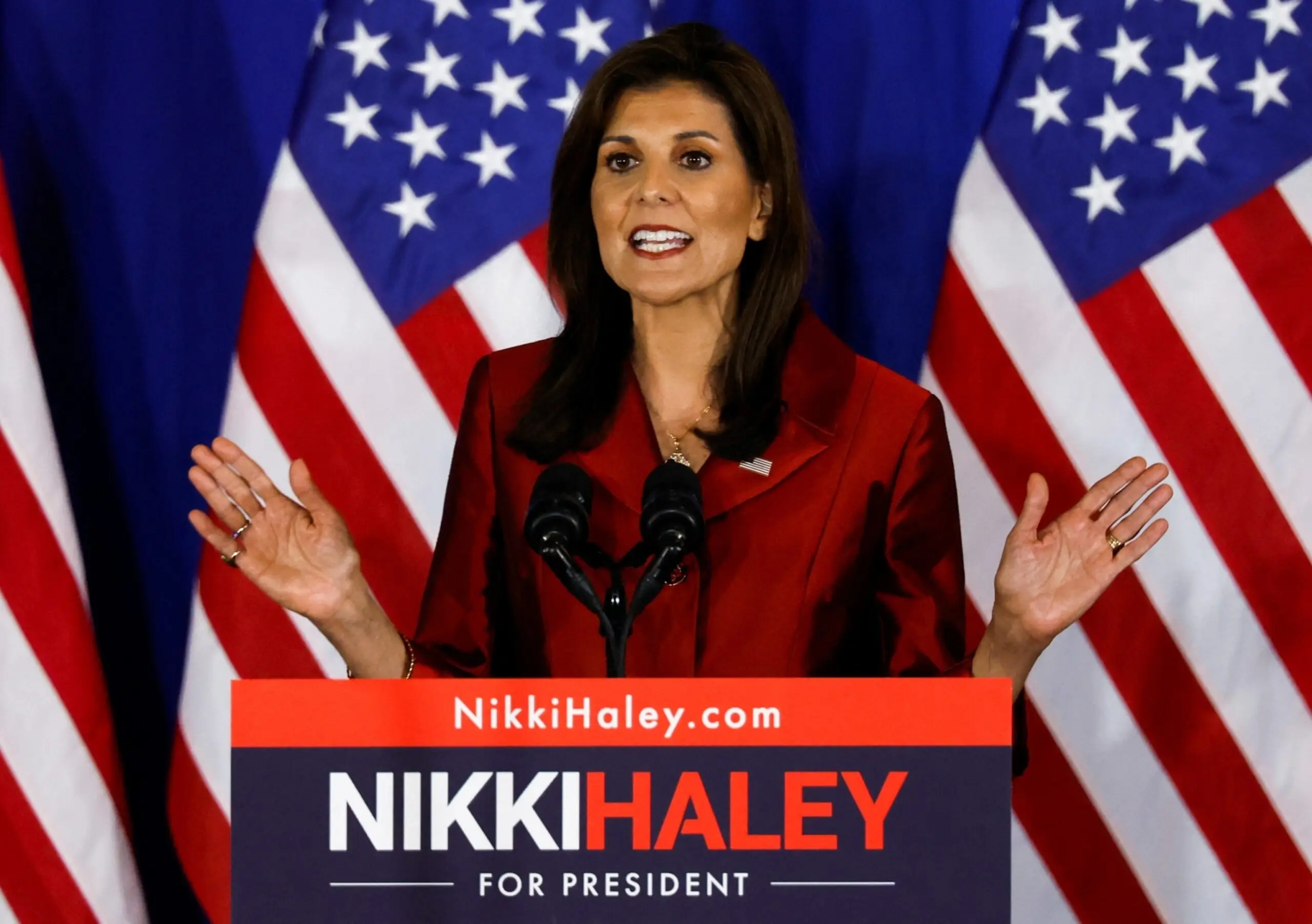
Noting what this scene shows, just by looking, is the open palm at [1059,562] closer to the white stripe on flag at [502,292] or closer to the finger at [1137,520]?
the finger at [1137,520]

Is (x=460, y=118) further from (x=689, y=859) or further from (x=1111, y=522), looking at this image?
(x=689, y=859)

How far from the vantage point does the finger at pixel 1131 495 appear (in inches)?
64.0

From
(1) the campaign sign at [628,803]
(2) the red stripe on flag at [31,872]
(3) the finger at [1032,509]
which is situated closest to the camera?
(1) the campaign sign at [628,803]

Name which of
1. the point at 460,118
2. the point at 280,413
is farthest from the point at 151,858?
the point at 460,118

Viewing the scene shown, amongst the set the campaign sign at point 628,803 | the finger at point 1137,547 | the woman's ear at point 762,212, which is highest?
the woman's ear at point 762,212

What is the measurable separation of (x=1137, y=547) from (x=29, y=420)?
158 centimetres

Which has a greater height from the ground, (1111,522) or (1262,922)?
(1111,522)

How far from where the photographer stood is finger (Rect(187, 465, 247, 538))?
1.72m

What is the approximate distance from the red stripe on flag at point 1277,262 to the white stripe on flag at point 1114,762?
362mm

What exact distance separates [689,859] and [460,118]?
5.17ft

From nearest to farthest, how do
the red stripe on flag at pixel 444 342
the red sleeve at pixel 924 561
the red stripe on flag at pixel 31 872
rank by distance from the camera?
the red sleeve at pixel 924 561 < the red stripe on flag at pixel 31 872 < the red stripe on flag at pixel 444 342

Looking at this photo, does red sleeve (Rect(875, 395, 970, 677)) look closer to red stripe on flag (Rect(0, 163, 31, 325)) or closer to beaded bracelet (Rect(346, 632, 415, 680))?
beaded bracelet (Rect(346, 632, 415, 680))

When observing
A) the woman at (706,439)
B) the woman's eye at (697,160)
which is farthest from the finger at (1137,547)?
the woman's eye at (697,160)

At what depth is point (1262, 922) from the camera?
7.32 ft
